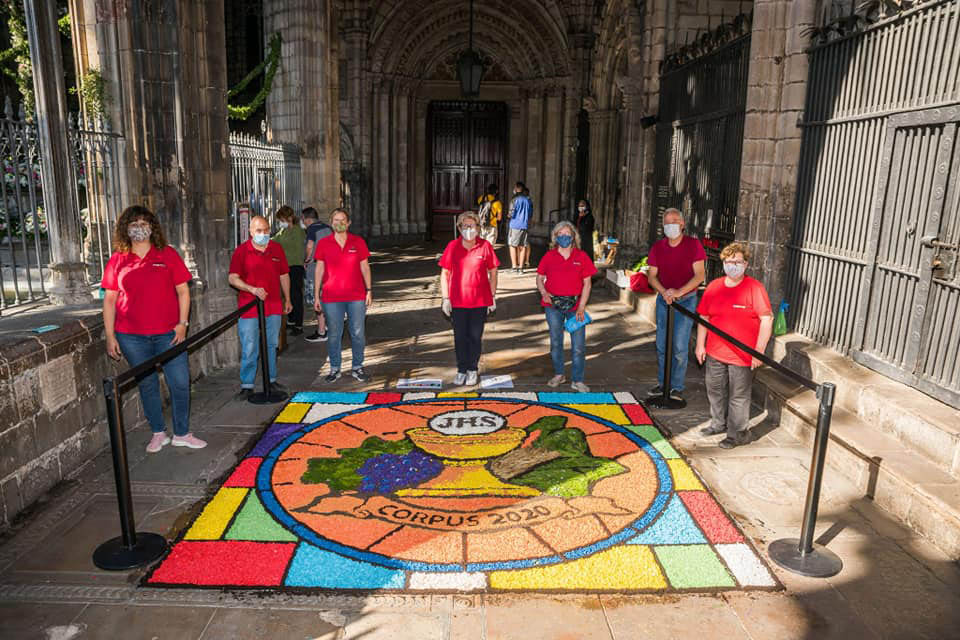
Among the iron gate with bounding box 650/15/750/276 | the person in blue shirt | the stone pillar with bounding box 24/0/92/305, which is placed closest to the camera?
the stone pillar with bounding box 24/0/92/305

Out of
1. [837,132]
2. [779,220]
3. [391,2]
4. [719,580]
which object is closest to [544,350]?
[779,220]

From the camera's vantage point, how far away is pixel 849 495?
192 inches

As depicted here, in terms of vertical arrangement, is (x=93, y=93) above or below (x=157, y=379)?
above

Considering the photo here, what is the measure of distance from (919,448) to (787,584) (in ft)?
6.09

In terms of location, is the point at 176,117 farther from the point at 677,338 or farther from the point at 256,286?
the point at 677,338

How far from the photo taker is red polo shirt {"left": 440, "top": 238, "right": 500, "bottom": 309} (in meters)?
7.02

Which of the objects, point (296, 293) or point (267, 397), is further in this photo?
point (296, 293)

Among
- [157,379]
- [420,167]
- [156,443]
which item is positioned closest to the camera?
[157,379]

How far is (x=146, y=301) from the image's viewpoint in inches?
201

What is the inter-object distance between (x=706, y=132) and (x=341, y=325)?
19.3 ft

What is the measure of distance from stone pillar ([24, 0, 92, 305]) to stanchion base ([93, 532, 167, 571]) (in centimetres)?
264

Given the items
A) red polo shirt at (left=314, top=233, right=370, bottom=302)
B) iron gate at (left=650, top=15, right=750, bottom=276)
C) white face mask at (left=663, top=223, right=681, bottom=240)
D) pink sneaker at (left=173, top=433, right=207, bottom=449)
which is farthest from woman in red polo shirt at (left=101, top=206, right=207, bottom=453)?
iron gate at (left=650, top=15, right=750, bottom=276)

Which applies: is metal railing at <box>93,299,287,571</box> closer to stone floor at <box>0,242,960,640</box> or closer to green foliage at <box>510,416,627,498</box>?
stone floor at <box>0,242,960,640</box>

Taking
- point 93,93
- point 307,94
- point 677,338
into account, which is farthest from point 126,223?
point 307,94
